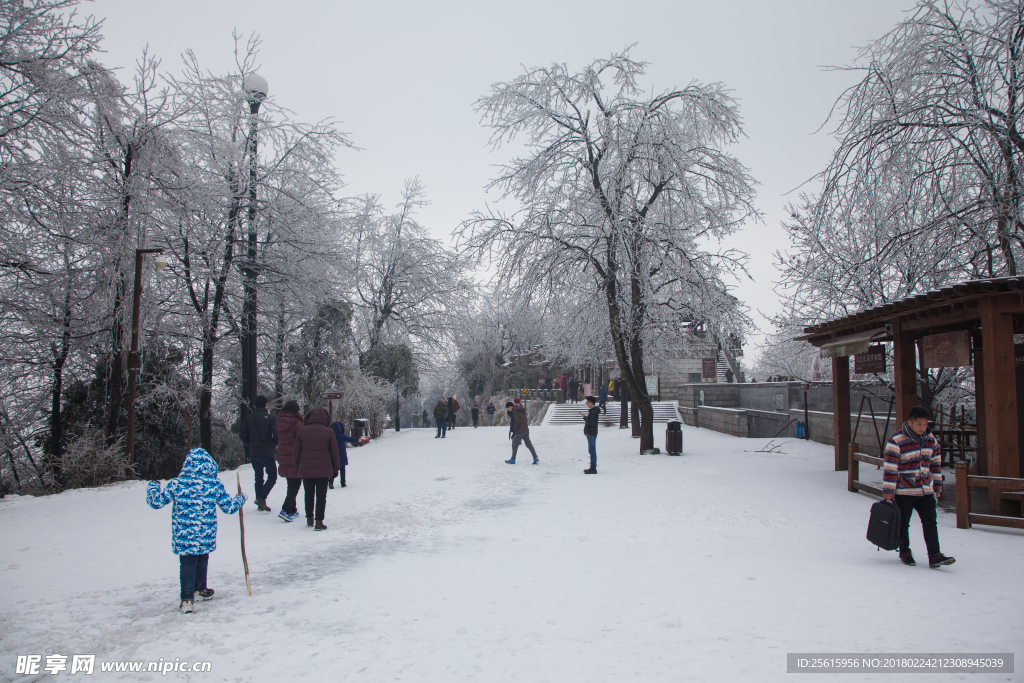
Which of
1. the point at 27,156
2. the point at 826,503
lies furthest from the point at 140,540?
the point at 826,503

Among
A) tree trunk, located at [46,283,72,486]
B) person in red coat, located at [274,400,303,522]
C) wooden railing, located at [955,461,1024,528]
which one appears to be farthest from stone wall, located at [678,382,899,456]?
tree trunk, located at [46,283,72,486]

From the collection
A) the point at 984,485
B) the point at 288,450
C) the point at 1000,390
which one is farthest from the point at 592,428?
the point at 1000,390

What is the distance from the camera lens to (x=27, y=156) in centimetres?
972

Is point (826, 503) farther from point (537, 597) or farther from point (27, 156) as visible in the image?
point (27, 156)

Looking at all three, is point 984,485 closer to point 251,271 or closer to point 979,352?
point 979,352

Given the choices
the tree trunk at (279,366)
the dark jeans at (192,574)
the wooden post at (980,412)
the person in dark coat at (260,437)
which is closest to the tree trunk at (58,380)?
the tree trunk at (279,366)

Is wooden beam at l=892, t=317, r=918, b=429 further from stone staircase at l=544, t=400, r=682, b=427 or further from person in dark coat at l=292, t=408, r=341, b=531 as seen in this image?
stone staircase at l=544, t=400, r=682, b=427

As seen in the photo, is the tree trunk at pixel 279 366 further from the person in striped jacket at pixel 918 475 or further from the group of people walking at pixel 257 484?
the person in striped jacket at pixel 918 475

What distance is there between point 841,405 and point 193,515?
39.2 ft

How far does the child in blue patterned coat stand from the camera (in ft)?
16.3

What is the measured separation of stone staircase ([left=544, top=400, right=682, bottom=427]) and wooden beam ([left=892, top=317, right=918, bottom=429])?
19.1m

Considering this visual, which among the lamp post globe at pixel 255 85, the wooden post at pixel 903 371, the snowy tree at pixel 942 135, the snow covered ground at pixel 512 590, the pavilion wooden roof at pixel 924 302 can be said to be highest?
the lamp post globe at pixel 255 85

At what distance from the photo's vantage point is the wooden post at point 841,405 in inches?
485

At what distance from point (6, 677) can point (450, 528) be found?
4837mm
